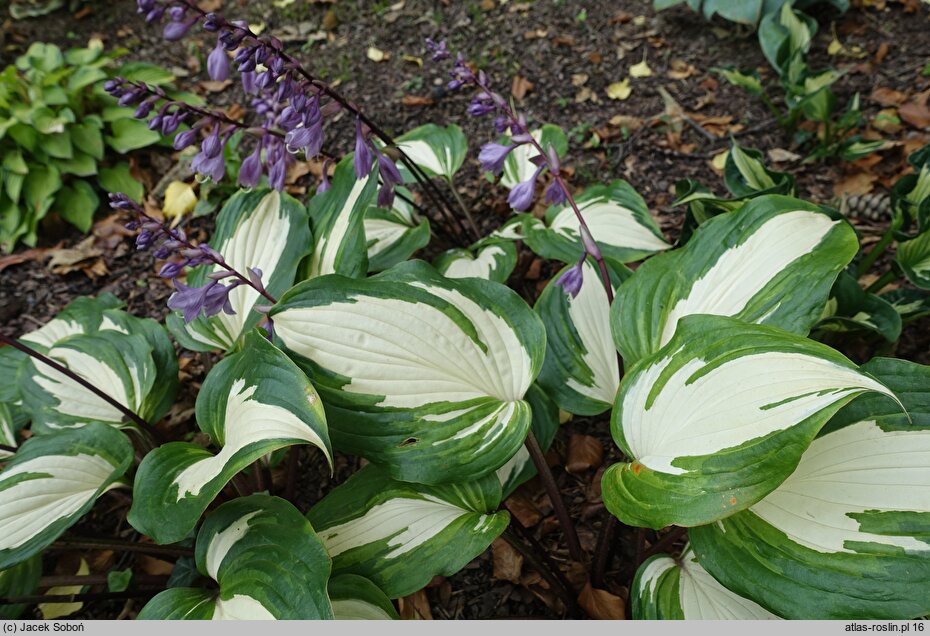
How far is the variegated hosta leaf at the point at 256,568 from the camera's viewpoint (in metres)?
1.20

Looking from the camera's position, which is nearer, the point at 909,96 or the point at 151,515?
the point at 151,515

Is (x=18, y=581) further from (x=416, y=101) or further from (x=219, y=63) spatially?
(x=416, y=101)

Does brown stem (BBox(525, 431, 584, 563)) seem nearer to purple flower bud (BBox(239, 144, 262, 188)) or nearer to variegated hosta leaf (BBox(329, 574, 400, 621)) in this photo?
variegated hosta leaf (BBox(329, 574, 400, 621))

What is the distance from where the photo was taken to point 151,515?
52.0 inches

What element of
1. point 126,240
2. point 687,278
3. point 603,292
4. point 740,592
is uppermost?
point 687,278

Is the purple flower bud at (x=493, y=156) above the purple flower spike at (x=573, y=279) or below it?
above

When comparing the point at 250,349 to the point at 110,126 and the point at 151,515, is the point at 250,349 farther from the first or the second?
the point at 110,126

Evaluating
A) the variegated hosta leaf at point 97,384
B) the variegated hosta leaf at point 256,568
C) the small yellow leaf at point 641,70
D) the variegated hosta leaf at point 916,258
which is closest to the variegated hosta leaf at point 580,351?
the variegated hosta leaf at point 256,568

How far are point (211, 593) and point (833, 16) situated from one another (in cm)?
390

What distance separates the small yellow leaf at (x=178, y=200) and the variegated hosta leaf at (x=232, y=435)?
1.96 m

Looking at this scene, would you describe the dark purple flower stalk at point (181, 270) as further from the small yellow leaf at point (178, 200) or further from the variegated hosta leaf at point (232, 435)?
the small yellow leaf at point (178, 200)

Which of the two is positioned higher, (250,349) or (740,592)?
(250,349)

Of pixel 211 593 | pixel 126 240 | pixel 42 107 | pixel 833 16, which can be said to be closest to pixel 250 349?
pixel 211 593

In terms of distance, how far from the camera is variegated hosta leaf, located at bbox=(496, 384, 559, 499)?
164 cm
